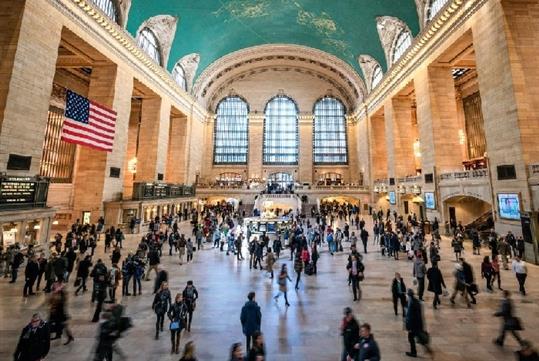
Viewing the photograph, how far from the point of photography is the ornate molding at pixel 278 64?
29.6 m

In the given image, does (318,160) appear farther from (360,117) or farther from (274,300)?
(274,300)

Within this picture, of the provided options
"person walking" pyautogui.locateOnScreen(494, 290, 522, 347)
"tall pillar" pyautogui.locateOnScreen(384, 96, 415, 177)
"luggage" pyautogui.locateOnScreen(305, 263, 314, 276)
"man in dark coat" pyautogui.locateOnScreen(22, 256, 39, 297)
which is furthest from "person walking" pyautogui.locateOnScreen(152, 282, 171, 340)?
"tall pillar" pyautogui.locateOnScreen(384, 96, 415, 177)

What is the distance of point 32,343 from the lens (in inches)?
124

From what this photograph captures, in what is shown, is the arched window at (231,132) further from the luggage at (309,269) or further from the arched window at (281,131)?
the luggage at (309,269)

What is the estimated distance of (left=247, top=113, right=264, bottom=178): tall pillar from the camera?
34.8m

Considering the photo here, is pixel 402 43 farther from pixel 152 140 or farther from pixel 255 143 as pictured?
pixel 152 140

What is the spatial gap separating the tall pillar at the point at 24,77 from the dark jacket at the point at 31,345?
9.76 m

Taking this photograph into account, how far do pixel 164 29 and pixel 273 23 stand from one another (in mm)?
10270

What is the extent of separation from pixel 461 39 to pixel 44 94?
20619 millimetres

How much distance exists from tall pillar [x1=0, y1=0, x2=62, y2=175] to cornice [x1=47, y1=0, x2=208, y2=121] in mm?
1638

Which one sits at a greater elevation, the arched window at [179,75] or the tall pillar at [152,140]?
the arched window at [179,75]

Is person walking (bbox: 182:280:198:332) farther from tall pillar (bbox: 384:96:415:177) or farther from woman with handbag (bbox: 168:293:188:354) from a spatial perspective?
tall pillar (bbox: 384:96:415:177)

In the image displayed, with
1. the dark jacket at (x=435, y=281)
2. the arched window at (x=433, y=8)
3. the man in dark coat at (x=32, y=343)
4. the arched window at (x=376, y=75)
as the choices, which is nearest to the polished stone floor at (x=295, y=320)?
the dark jacket at (x=435, y=281)

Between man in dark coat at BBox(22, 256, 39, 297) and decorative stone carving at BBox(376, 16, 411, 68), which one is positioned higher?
decorative stone carving at BBox(376, 16, 411, 68)
